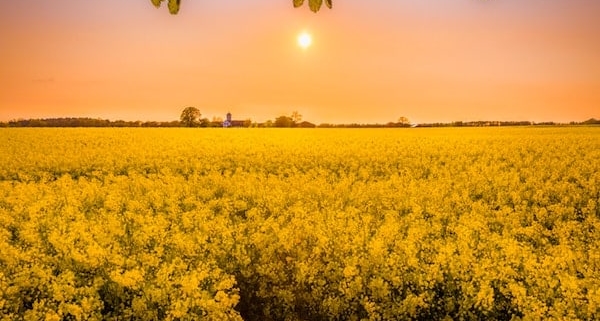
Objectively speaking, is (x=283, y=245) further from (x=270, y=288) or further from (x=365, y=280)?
(x=365, y=280)

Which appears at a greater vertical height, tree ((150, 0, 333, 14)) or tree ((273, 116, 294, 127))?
tree ((150, 0, 333, 14))

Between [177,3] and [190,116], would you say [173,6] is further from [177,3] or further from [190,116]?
[190,116]

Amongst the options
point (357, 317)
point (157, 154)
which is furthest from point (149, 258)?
point (157, 154)

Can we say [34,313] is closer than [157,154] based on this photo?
→ Yes

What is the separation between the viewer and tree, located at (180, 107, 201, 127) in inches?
3103

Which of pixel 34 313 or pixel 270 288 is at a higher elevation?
pixel 34 313

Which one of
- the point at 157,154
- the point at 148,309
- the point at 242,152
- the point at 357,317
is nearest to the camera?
the point at 148,309

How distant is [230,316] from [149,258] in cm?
160

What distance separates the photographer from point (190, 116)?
80.1 m

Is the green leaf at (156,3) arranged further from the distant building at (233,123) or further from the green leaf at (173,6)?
the distant building at (233,123)

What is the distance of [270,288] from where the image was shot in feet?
21.9

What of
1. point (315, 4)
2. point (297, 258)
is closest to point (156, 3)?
point (315, 4)

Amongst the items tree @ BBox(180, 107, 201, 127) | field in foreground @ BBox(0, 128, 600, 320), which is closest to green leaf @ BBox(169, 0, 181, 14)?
field in foreground @ BBox(0, 128, 600, 320)

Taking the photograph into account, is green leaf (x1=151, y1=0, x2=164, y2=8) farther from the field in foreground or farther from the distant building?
the distant building
